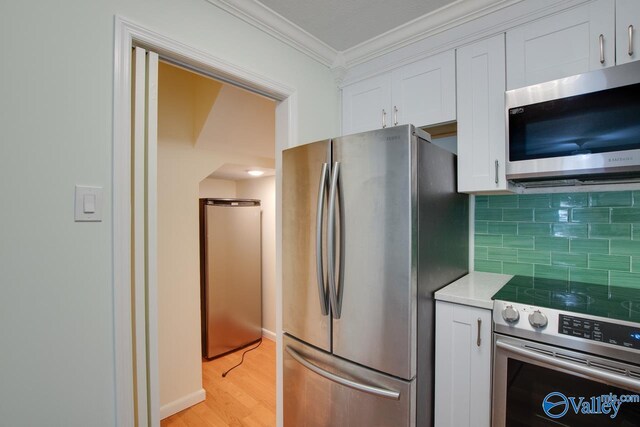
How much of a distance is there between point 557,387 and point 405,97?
62.4 inches

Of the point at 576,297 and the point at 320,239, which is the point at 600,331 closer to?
the point at 576,297

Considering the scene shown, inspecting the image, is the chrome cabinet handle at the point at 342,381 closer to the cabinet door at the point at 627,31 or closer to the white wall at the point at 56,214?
the white wall at the point at 56,214

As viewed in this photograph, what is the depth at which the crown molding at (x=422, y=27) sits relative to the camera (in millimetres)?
1505

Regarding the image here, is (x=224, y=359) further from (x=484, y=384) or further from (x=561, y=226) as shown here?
(x=561, y=226)

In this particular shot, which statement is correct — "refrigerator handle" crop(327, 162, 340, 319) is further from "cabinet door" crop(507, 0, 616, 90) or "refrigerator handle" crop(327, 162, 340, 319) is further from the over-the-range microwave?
"cabinet door" crop(507, 0, 616, 90)

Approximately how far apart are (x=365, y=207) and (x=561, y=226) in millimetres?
1129

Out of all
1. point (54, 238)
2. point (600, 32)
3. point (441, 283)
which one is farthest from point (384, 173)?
point (54, 238)

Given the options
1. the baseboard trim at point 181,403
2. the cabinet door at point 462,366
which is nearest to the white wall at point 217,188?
the baseboard trim at point 181,403

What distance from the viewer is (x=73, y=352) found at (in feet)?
3.35

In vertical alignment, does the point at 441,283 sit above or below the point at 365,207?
below

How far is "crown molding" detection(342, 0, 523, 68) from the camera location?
4.94 feet

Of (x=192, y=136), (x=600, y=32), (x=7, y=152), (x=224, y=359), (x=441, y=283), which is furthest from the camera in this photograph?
(x=224, y=359)

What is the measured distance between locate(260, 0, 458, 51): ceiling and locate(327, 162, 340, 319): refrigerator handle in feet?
2.88

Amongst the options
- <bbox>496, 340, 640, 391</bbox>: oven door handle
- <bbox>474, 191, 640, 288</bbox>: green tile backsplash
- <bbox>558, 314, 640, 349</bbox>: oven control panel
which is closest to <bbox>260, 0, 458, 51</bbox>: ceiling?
<bbox>474, 191, 640, 288</bbox>: green tile backsplash
